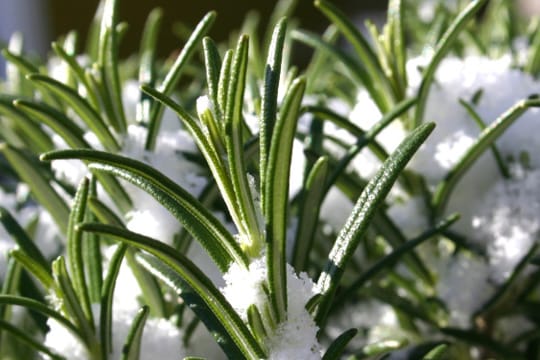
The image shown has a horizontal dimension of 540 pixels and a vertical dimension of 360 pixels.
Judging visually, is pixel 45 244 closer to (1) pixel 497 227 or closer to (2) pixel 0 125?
(2) pixel 0 125

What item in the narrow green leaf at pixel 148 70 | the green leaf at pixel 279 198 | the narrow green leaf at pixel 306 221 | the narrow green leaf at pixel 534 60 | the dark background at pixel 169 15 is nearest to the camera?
the green leaf at pixel 279 198

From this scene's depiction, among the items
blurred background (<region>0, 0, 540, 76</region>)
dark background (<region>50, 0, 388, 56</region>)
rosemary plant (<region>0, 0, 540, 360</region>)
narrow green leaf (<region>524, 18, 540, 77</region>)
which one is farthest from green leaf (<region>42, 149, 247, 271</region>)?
blurred background (<region>0, 0, 540, 76</region>)

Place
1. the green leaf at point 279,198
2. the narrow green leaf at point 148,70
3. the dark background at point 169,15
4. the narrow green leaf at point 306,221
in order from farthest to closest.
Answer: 1. the dark background at point 169,15
2. the narrow green leaf at point 148,70
3. the narrow green leaf at point 306,221
4. the green leaf at point 279,198

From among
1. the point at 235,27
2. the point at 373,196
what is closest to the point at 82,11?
the point at 235,27

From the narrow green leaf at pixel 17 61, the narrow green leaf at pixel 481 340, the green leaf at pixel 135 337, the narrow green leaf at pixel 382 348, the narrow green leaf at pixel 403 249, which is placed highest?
the narrow green leaf at pixel 17 61

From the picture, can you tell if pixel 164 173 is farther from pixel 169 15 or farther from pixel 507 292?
pixel 169 15

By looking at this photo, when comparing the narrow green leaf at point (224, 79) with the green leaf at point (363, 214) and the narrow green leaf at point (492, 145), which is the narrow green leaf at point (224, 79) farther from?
the narrow green leaf at point (492, 145)

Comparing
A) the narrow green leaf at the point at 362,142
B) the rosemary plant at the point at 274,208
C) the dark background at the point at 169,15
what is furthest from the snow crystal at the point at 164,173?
the dark background at the point at 169,15

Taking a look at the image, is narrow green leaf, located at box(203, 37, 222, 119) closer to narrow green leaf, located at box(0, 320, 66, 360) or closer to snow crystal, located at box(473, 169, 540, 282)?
narrow green leaf, located at box(0, 320, 66, 360)
